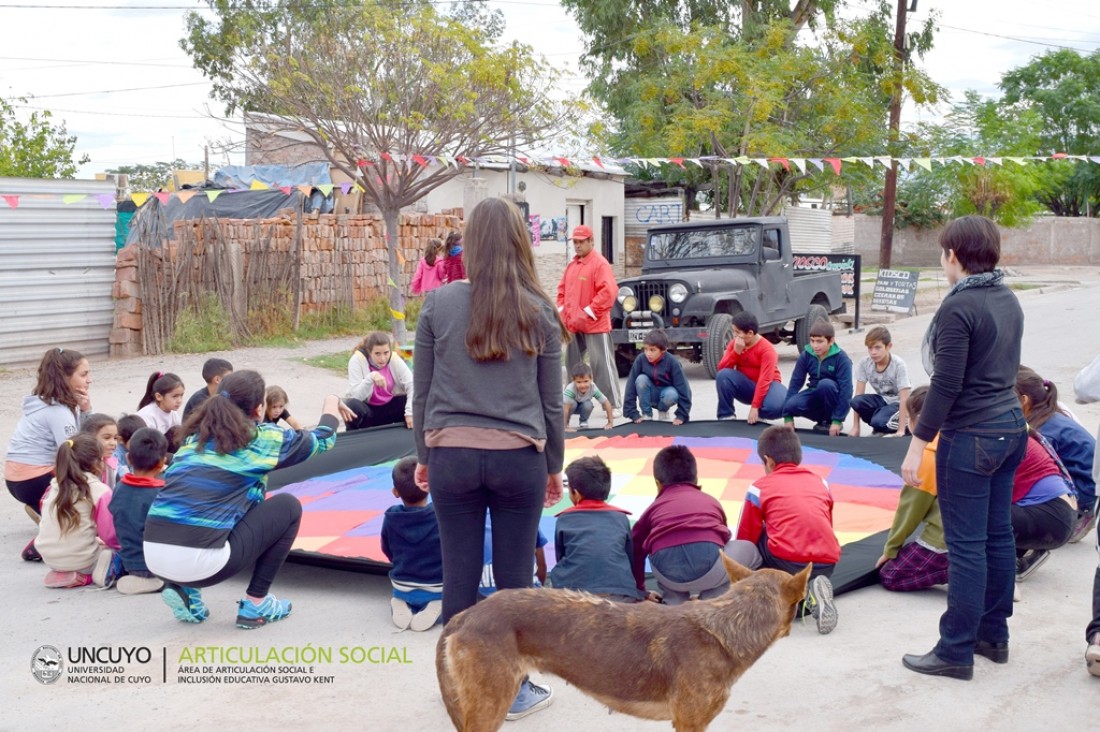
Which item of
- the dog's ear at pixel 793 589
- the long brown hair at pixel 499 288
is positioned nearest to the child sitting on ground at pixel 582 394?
the long brown hair at pixel 499 288

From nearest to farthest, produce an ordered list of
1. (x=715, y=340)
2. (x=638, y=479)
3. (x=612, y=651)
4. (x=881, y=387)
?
(x=612, y=651) < (x=638, y=479) < (x=881, y=387) < (x=715, y=340)

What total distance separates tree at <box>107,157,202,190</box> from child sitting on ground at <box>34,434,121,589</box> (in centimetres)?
2349

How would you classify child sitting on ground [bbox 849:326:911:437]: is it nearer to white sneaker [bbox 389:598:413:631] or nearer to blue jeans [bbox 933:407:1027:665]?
blue jeans [bbox 933:407:1027:665]

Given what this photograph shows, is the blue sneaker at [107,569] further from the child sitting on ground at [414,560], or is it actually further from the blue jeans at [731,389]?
the blue jeans at [731,389]

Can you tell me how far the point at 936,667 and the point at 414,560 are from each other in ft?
7.77

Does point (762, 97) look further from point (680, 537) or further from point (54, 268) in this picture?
point (680, 537)

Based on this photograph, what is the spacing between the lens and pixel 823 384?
912 centimetres

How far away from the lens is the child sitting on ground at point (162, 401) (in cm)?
712

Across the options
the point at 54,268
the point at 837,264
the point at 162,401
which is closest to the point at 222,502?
the point at 162,401

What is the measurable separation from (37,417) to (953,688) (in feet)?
17.6

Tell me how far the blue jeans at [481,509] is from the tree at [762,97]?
19.0m

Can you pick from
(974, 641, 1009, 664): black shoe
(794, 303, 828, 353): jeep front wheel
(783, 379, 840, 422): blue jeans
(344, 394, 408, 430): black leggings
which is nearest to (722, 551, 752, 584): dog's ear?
(974, 641, 1009, 664): black shoe

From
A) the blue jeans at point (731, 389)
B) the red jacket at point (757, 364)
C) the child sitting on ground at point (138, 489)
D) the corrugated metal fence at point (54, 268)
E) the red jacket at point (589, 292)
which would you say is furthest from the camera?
the corrugated metal fence at point (54, 268)

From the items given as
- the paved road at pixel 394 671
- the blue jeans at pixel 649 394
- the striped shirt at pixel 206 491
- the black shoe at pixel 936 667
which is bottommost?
the paved road at pixel 394 671
